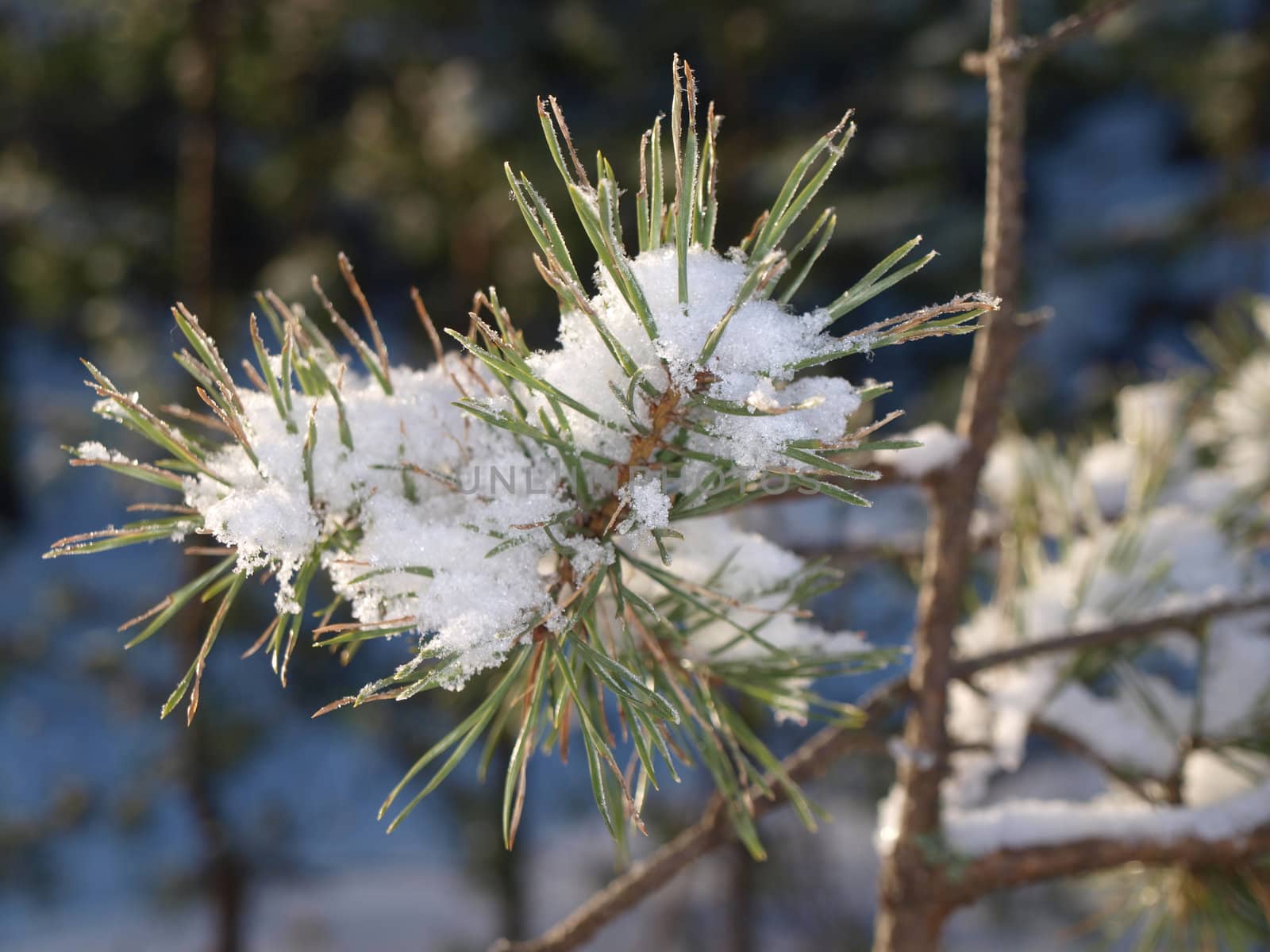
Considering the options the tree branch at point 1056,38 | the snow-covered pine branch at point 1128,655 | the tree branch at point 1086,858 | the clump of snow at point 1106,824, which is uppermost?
the tree branch at point 1056,38

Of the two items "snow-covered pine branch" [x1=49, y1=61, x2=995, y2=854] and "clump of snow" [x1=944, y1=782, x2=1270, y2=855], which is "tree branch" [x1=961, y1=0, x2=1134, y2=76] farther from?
"clump of snow" [x1=944, y1=782, x2=1270, y2=855]

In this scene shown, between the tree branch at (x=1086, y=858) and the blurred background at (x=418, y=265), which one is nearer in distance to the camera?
the tree branch at (x=1086, y=858)

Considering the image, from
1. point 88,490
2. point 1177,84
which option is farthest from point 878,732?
point 88,490

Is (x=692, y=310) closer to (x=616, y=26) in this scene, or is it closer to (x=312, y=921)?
(x=616, y=26)

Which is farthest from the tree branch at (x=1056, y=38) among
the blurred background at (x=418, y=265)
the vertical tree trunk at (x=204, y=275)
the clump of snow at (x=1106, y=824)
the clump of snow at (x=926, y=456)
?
the vertical tree trunk at (x=204, y=275)

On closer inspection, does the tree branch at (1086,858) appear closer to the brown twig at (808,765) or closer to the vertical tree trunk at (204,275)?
the brown twig at (808,765)

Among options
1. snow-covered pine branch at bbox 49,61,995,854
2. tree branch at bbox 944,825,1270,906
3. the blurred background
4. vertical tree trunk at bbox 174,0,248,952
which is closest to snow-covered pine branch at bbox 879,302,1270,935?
tree branch at bbox 944,825,1270,906

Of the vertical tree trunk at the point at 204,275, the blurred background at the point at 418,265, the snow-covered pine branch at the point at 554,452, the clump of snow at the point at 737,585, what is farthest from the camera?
the blurred background at the point at 418,265
